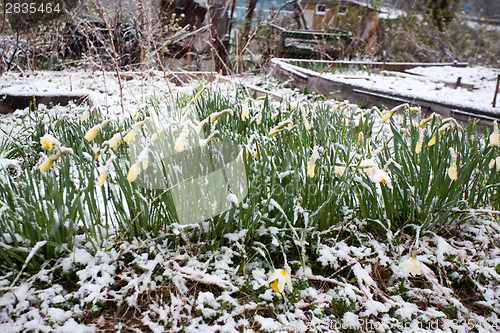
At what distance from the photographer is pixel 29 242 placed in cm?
143

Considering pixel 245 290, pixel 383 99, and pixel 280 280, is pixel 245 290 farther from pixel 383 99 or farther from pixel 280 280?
pixel 383 99

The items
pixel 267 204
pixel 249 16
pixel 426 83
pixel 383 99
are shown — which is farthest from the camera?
pixel 249 16

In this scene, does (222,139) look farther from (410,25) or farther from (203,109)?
(410,25)

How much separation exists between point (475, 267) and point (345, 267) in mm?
596

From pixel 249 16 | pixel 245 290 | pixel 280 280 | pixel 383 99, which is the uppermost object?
pixel 249 16

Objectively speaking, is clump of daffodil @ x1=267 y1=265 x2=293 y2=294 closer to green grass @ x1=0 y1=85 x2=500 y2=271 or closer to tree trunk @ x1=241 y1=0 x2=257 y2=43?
green grass @ x1=0 y1=85 x2=500 y2=271

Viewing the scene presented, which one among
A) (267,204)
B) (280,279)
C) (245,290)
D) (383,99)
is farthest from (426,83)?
(280,279)

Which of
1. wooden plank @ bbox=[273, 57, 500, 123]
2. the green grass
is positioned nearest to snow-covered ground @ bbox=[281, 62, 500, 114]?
wooden plank @ bbox=[273, 57, 500, 123]

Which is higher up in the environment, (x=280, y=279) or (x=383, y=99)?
(x=383, y=99)

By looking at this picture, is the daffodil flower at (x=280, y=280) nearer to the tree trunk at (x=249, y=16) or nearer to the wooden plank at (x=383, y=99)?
the wooden plank at (x=383, y=99)

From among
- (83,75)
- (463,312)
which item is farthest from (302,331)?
(83,75)

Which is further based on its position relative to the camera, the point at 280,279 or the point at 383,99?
the point at 383,99

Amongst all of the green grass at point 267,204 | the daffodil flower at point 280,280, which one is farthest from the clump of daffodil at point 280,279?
the green grass at point 267,204

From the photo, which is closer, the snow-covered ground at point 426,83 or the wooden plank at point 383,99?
the wooden plank at point 383,99
